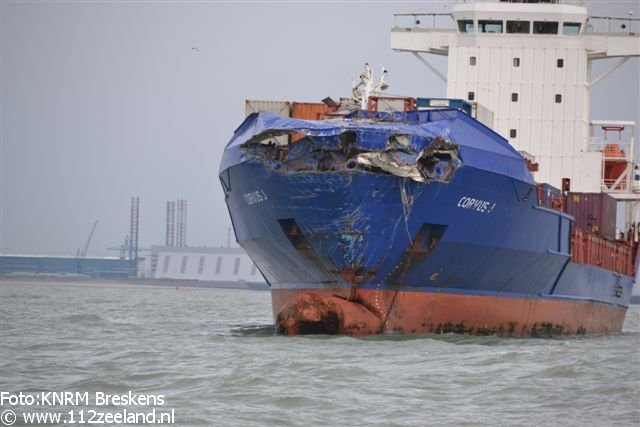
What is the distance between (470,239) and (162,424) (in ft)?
41.6

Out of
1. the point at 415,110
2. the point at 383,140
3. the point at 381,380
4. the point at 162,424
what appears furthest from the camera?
the point at 415,110

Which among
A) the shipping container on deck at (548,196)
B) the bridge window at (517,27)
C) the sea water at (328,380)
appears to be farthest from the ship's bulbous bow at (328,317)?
the bridge window at (517,27)

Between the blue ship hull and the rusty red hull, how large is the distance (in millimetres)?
37

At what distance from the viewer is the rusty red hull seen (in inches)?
952

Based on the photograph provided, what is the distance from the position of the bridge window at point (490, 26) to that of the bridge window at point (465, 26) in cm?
30

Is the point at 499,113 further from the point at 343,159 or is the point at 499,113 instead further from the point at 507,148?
the point at 343,159

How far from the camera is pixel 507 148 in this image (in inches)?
1045

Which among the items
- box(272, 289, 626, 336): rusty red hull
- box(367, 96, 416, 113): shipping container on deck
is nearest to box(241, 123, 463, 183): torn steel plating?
box(272, 289, 626, 336): rusty red hull

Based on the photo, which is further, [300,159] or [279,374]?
[300,159]

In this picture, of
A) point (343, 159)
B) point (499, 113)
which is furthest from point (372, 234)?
point (499, 113)

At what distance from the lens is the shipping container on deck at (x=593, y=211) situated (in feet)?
108

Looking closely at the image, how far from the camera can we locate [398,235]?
24125mm

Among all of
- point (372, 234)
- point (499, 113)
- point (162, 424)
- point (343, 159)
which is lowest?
point (162, 424)

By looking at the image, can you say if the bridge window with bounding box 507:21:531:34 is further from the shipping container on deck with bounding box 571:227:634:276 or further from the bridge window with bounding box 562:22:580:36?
the shipping container on deck with bounding box 571:227:634:276
